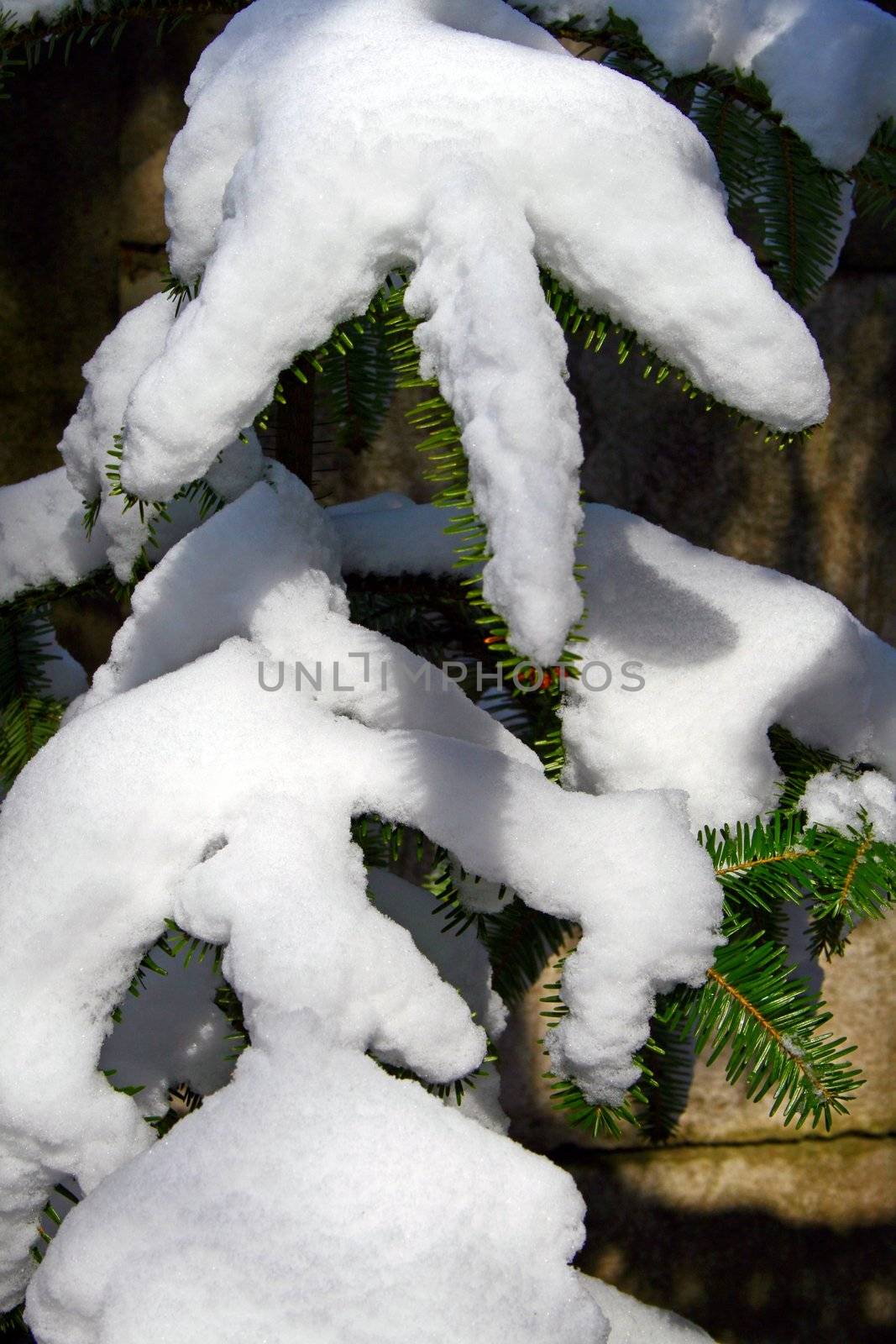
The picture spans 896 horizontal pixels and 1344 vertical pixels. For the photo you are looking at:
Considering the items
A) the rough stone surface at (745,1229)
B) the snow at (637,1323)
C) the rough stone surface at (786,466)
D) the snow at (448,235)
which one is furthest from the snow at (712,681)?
the rough stone surface at (745,1229)

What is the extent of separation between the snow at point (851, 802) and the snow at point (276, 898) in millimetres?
149

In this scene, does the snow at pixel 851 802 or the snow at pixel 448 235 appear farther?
the snow at pixel 851 802

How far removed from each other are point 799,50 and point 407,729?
0.56 metres

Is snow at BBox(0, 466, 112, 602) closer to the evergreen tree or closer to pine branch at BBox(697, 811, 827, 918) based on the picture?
the evergreen tree

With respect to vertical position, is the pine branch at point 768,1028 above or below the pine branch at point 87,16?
below

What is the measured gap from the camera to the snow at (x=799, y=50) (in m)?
0.77

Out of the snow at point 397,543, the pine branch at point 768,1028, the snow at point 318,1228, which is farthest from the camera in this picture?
the snow at point 397,543

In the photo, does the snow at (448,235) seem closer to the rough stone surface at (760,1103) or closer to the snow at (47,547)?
the snow at (47,547)

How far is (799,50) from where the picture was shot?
78 cm

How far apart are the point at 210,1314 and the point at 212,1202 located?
0.16 feet

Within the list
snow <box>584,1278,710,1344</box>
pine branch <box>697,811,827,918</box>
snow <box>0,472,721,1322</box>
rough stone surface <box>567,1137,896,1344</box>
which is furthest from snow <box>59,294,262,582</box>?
rough stone surface <box>567,1137,896,1344</box>

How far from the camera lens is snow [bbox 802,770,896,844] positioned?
0.73 metres

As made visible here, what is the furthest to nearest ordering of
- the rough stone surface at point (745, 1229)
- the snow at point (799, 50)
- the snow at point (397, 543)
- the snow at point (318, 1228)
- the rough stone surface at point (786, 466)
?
1. the rough stone surface at point (745, 1229)
2. the rough stone surface at point (786, 466)
3. the snow at point (397, 543)
4. the snow at point (799, 50)
5. the snow at point (318, 1228)

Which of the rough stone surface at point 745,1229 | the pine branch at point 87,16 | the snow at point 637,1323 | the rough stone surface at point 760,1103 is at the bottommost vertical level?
the rough stone surface at point 745,1229
